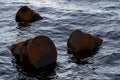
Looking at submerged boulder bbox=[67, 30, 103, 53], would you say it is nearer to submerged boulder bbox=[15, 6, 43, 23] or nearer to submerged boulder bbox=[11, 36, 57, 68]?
submerged boulder bbox=[11, 36, 57, 68]

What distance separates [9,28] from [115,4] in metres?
10.6

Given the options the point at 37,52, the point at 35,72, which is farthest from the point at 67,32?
the point at 35,72

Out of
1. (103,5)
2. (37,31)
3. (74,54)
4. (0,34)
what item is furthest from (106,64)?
(103,5)

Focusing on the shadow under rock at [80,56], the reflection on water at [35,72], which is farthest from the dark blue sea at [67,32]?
the shadow under rock at [80,56]

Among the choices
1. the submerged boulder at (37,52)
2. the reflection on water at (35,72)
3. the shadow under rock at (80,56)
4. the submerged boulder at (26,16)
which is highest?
the submerged boulder at (26,16)

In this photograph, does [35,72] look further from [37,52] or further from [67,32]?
[67,32]

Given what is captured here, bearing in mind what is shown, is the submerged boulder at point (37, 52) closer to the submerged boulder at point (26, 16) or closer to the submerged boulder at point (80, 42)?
the submerged boulder at point (80, 42)

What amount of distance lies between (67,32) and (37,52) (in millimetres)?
6087

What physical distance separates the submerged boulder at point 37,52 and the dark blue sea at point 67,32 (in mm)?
479

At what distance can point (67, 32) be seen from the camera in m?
20.7

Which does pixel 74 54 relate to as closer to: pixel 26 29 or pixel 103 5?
pixel 26 29

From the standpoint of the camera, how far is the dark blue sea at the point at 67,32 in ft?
A: 48.0

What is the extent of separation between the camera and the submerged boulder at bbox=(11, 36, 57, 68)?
14758 millimetres

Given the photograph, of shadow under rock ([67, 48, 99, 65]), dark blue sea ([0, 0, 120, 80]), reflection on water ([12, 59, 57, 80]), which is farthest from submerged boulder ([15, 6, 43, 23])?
reflection on water ([12, 59, 57, 80])
